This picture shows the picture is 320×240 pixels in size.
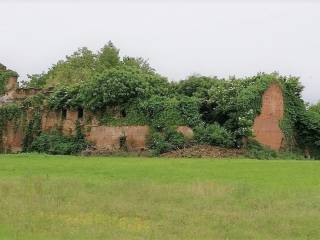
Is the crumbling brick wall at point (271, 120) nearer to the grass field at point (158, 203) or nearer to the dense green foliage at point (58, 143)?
the dense green foliage at point (58, 143)

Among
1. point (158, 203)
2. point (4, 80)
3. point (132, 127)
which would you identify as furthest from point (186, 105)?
point (158, 203)

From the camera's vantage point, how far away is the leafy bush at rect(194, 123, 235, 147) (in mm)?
44531

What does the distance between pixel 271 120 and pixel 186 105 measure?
6.96 metres

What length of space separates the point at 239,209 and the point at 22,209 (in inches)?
253

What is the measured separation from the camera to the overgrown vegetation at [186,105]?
4600 centimetres

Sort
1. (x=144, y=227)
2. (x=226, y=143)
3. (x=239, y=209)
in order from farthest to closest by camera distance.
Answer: (x=226, y=143), (x=239, y=209), (x=144, y=227)

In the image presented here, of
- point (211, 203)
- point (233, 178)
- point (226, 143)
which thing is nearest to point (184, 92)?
point (226, 143)

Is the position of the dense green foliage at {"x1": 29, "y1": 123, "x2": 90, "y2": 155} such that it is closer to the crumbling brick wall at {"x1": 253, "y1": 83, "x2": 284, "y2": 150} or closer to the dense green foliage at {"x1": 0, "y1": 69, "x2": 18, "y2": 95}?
the dense green foliage at {"x1": 0, "y1": 69, "x2": 18, "y2": 95}

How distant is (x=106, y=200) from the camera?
1973 cm

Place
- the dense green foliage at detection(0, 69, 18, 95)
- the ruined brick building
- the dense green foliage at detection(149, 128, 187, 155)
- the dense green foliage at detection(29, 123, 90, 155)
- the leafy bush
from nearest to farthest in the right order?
the leafy bush < the dense green foliage at detection(149, 128, 187, 155) < the ruined brick building < the dense green foliage at detection(29, 123, 90, 155) < the dense green foliage at detection(0, 69, 18, 95)

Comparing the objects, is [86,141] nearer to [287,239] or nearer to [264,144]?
[264,144]

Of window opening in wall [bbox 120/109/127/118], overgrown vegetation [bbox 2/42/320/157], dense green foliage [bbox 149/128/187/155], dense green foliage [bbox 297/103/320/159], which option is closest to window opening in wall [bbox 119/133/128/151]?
overgrown vegetation [bbox 2/42/320/157]

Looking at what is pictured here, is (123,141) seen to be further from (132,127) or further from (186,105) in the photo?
(186,105)

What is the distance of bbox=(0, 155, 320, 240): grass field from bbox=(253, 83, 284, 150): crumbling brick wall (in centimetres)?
1836
